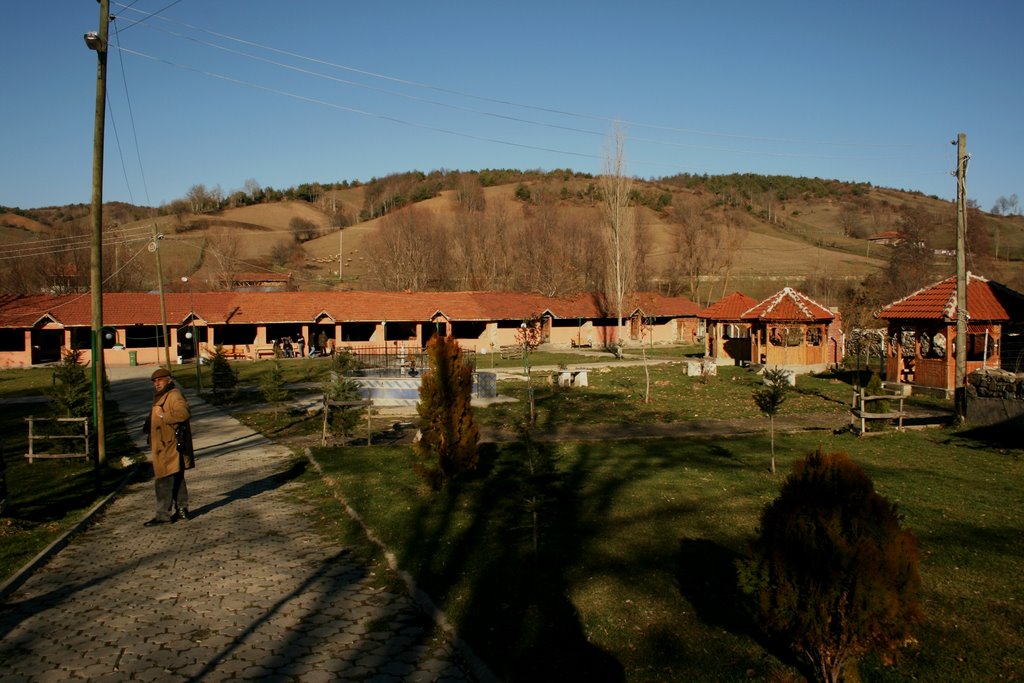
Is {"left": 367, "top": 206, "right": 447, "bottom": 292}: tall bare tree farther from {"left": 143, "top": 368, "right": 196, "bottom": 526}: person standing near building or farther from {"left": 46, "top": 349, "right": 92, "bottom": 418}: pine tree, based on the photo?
{"left": 143, "top": 368, "right": 196, "bottom": 526}: person standing near building

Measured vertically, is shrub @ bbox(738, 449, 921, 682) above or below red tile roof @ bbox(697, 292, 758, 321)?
below

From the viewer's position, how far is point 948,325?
2336 cm

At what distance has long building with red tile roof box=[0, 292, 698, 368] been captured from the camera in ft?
143

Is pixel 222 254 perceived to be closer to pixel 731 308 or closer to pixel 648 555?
pixel 731 308

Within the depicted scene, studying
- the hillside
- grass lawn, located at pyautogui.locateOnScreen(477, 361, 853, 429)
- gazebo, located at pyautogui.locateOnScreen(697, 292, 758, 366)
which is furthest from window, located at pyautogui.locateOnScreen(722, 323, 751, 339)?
Result: the hillside

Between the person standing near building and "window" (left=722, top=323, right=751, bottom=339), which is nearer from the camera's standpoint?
the person standing near building

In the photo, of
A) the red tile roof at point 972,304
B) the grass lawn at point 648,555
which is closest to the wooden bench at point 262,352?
the grass lawn at point 648,555

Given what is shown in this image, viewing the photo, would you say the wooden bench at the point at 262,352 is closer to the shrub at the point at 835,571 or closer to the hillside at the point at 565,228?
the hillside at the point at 565,228

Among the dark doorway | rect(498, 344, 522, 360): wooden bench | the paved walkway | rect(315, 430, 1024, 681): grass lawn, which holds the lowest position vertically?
the paved walkway

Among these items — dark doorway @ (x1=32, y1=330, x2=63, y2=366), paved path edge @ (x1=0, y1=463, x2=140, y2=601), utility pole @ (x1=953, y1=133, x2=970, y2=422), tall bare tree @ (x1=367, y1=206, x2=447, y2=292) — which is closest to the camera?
paved path edge @ (x1=0, y1=463, x2=140, y2=601)

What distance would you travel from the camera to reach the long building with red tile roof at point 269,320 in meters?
43.5

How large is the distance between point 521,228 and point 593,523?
66501 millimetres

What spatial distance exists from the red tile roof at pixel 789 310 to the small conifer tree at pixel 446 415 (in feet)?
87.6

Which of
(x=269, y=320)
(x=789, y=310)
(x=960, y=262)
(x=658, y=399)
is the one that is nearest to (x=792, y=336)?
(x=789, y=310)
